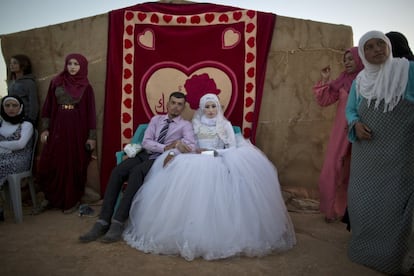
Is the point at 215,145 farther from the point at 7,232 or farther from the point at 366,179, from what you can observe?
the point at 7,232

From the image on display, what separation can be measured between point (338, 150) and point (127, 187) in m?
2.20

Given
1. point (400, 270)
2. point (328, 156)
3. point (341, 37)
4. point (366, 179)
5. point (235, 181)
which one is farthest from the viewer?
point (341, 37)

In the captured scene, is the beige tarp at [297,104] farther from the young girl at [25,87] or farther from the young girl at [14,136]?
the young girl at [14,136]

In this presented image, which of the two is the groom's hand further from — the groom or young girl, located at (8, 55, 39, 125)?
young girl, located at (8, 55, 39, 125)

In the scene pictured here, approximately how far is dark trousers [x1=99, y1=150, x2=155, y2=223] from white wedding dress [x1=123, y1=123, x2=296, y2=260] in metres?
0.09

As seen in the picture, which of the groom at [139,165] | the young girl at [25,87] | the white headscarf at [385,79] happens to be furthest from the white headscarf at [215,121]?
the young girl at [25,87]

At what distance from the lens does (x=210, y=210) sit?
119 inches

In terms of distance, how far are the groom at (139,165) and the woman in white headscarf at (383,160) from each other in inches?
66.7

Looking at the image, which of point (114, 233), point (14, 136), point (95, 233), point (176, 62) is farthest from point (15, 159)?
point (176, 62)

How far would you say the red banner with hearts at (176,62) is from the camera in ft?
15.4

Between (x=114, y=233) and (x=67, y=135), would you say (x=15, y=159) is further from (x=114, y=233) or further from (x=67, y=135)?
(x=114, y=233)

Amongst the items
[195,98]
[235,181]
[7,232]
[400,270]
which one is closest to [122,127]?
[195,98]

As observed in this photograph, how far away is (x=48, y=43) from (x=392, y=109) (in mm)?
4388

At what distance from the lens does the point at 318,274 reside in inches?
105
